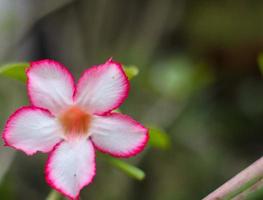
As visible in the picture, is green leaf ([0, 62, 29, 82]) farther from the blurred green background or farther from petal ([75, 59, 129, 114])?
the blurred green background

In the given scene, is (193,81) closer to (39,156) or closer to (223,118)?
(223,118)

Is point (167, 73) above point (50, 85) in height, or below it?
below

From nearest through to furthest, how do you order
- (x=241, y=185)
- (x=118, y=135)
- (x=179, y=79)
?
(x=241, y=185) → (x=118, y=135) → (x=179, y=79)

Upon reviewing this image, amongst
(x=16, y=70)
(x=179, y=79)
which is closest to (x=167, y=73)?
(x=179, y=79)

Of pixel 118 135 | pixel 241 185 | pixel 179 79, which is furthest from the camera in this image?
pixel 179 79

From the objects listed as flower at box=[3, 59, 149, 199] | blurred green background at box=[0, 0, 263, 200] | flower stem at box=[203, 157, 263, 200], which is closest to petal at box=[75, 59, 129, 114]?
flower at box=[3, 59, 149, 199]

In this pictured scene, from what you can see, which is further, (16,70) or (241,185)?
(16,70)

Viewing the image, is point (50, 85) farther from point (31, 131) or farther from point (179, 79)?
point (179, 79)
